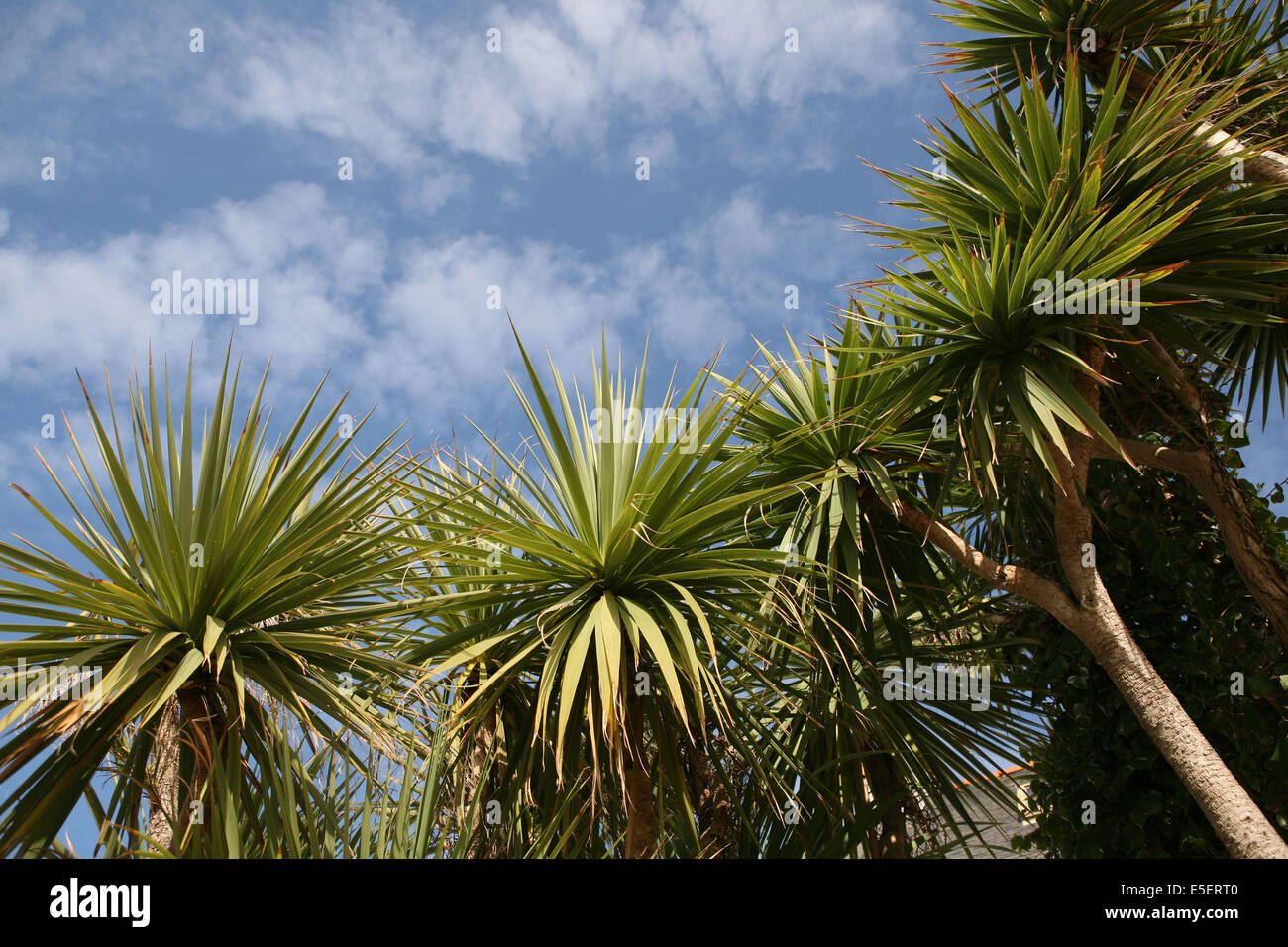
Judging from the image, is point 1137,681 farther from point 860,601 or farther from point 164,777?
point 164,777

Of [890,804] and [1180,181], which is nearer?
[1180,181]

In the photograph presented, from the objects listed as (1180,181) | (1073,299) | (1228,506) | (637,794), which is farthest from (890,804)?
(1180,181)

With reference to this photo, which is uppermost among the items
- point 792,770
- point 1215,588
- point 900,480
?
point 900,480

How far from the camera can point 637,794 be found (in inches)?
154

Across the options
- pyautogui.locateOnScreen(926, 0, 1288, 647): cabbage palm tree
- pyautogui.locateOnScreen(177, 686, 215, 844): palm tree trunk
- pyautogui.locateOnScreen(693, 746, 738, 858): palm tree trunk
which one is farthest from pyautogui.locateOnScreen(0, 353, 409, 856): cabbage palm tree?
pyautogui.locateOnScreen(926, 0, 1288, 647): cabbage palm tree

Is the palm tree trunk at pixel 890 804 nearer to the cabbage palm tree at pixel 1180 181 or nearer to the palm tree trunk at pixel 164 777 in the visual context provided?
the cabbage palm tree at pixel 1180 181

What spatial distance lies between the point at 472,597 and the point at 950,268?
2.35 meters

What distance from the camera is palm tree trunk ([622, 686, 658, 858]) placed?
3830 millimetres

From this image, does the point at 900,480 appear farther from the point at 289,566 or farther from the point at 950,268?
the point at 289,566

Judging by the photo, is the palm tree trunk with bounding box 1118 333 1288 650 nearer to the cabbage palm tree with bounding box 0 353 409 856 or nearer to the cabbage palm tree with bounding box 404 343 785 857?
the cabbage palm tree with bounding box 404 343 785 857

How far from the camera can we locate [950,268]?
392 centimetres
